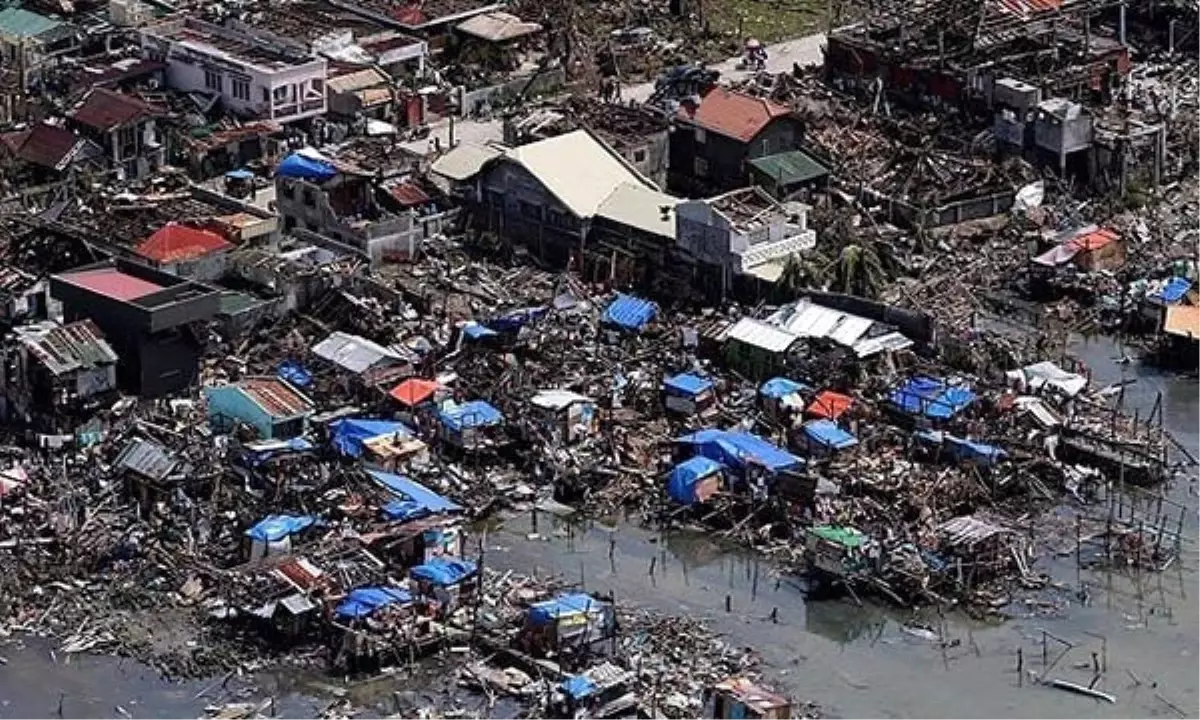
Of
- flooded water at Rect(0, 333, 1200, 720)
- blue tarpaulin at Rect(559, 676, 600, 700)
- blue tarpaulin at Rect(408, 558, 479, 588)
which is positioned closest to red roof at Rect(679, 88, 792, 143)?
flooded water at Rect(0, 333, 1200, 720)

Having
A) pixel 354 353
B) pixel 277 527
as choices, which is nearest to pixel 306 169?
pixel 354 353

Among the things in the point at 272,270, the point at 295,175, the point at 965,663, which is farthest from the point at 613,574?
the point at 295,175

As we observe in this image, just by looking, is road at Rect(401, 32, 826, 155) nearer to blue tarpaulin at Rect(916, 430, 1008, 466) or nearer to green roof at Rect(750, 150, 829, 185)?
green roof at Rect(750, 150, 829, 185)

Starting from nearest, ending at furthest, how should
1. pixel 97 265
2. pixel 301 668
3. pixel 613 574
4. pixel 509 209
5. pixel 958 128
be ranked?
pixel 301 668 → pixel 613 574 → pixel 97 265 → pixel 509 209 → pixel 958 128

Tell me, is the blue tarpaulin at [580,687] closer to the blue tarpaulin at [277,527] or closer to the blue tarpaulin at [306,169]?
the blue tarpaulin at [277,527]

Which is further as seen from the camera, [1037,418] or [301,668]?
[1037,418]

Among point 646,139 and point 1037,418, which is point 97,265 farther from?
point 1037,418
